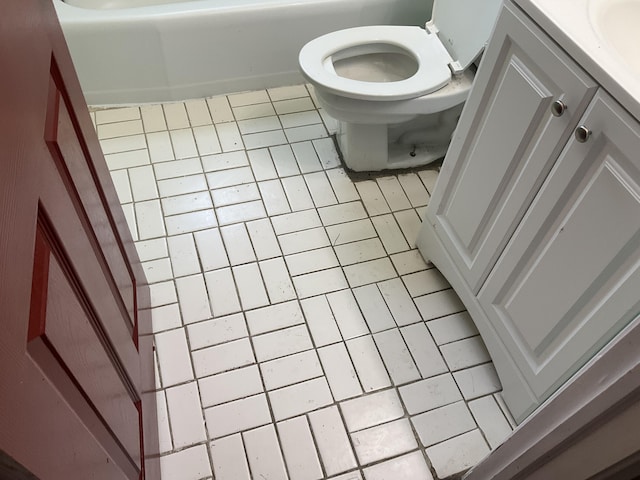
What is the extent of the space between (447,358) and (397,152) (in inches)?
33.0

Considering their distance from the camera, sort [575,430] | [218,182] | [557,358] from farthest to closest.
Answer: [218,182]
[557,358]
[575,430]

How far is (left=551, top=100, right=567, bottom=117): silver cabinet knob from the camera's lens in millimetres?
998

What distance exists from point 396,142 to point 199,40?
0.88 m

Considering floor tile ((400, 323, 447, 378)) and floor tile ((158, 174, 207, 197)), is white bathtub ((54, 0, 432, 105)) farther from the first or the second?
floor tile ((400, 323, 447, 378))

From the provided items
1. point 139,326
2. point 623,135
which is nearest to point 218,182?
point 139,326

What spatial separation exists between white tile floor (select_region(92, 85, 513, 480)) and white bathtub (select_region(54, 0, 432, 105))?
5.1 inches

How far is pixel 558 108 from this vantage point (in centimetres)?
100

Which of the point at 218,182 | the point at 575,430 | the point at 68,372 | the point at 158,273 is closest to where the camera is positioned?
the point at 68,372

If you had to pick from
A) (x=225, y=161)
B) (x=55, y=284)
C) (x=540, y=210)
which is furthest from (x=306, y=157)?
(x=55, y=284)

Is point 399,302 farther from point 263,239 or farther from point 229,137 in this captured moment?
point 229,137

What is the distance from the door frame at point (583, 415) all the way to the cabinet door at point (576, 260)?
268 millimetres

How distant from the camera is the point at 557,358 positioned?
1.18 meters

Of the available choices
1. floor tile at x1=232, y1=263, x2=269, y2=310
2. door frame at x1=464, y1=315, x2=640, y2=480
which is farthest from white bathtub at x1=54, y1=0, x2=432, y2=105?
door frame at x1=464, y1=315, x2=640, y2=480

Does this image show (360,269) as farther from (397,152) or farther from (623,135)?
(623,135)
